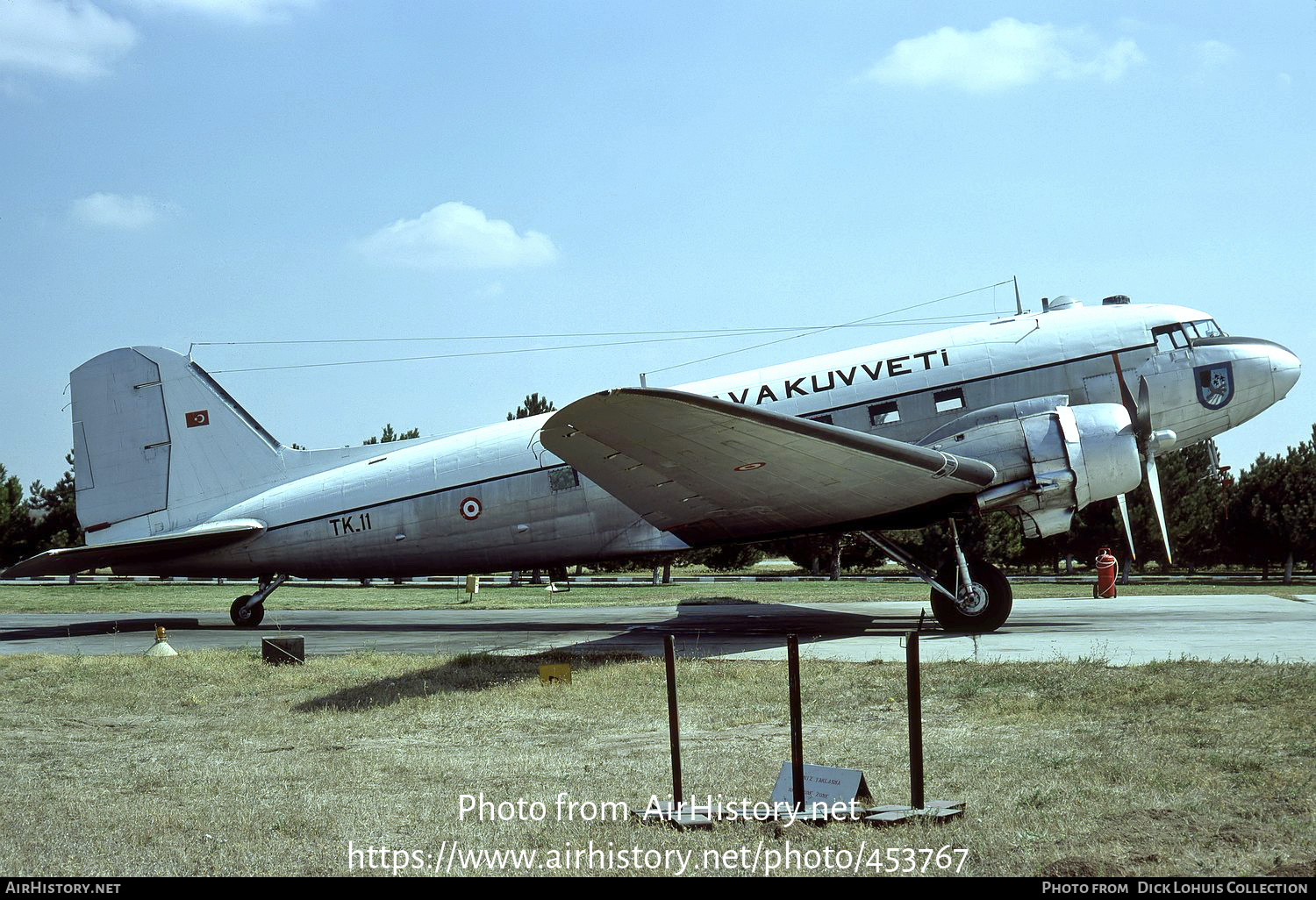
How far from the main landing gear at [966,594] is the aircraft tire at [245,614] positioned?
14373 millimetres

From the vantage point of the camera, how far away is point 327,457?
20.6 m

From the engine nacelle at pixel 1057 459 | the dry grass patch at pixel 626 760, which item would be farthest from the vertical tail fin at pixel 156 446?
the engine nacelle at pixel 1057 459

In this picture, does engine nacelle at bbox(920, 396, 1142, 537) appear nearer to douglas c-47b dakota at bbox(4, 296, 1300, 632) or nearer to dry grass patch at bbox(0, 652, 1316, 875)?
douglas c-47b dakota at bbox(4, 296, 1300, 632)

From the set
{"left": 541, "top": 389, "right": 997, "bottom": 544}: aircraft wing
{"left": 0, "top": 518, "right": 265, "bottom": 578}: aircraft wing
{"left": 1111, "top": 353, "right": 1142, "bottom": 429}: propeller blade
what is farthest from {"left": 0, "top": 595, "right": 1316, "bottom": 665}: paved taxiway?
{"left": 1111, "top": 353, "right": 1142, "bottom": 429}: propeller blade

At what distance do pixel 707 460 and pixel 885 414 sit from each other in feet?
15.8

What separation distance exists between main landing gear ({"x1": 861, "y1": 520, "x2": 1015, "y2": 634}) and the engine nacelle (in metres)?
0.97

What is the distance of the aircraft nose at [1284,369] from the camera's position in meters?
17.1

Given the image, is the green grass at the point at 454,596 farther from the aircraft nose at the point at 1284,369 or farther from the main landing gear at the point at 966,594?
the main landing gear at the point at 966,594

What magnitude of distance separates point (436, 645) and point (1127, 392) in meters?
12.6

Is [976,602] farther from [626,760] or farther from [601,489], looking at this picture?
[626,760]

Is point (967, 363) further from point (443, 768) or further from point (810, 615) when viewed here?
point (443, 768)
